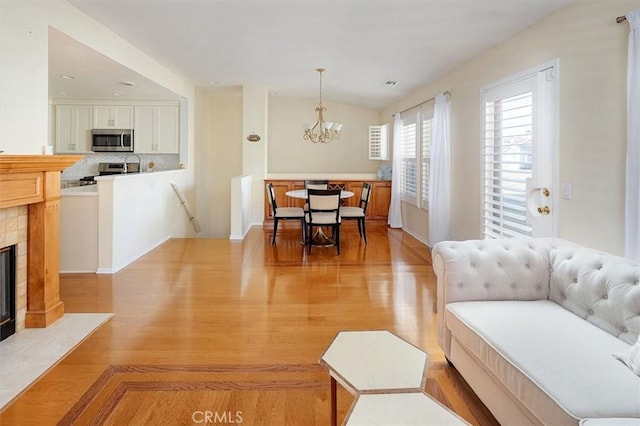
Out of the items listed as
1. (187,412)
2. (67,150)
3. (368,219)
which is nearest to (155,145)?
(67,150)

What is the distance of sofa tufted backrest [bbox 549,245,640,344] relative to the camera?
6.50 feet

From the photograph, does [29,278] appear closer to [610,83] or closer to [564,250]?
[564,250]

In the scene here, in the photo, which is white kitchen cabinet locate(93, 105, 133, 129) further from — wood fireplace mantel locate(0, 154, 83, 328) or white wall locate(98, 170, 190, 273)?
wood fireplace mantel locate(0, 154, 83, 328)

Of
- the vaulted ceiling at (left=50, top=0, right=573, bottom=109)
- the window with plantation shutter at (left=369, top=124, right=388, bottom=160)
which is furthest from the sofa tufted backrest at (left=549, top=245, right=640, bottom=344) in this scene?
the window with plantation shutter at (left=369, top=124, right=388, bottom=160)

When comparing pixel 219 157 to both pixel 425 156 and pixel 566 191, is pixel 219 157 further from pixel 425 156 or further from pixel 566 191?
pixel 566 191

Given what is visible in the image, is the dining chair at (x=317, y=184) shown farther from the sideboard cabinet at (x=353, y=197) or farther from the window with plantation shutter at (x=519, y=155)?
the window with plantation shutter at (x=519, y=155)

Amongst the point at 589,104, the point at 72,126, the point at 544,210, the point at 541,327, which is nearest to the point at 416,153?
the point at 544,210

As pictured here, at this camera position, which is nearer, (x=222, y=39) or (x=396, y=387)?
(x=396, y=387)

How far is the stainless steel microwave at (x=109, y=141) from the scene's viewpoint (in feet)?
25.0

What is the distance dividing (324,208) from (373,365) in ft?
13.8

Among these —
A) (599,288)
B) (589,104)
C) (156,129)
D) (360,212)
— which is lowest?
(599,288)

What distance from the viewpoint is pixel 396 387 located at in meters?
1.61

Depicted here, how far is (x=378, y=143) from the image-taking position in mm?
9398

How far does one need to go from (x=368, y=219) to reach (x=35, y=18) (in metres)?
6.59
